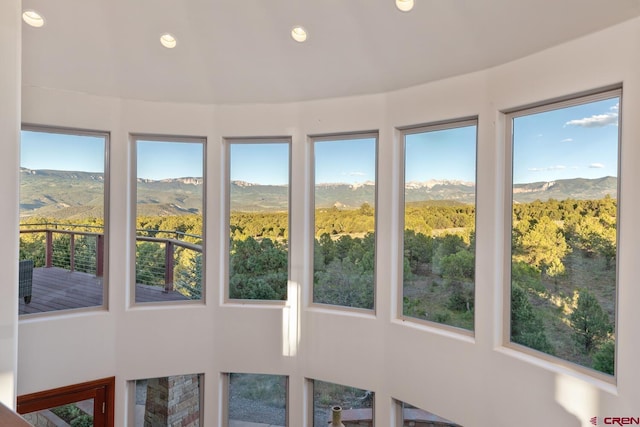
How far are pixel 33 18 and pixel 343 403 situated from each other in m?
4.52

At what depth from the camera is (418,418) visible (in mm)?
Result: 3867

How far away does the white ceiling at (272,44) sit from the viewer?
299cm

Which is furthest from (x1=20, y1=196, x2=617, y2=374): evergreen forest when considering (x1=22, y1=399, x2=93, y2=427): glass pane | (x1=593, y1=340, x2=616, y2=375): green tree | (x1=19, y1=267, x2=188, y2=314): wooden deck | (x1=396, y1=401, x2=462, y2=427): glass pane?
(x1=22, y1=399, x2=93, y2=427): glass pane

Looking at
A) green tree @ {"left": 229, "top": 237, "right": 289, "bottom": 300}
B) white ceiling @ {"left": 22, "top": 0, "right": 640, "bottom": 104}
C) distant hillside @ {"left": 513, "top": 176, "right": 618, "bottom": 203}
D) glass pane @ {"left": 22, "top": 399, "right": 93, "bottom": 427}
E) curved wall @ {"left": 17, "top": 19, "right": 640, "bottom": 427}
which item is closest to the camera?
curved wall @ {"left": 17, "top": 19, "right": 640, "bottom": 427}

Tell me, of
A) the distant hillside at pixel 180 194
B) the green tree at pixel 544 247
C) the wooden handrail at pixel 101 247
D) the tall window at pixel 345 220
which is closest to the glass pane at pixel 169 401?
the wooden handrail at pixel 101 247

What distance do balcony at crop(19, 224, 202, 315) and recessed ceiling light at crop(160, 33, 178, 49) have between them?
192cm

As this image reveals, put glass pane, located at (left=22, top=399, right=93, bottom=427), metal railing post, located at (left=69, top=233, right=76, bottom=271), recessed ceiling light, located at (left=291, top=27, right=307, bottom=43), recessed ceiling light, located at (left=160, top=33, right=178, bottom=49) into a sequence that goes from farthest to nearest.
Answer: metal railing post, located at (left=69, top=233, right=76, bottom=271) < glass pane, located at (left=22, top=399, right=93, bottom=427) < recessed ceiling light, located at (left=160, top=33, right=178, bottom=49) < recessed ceiling light, located at (left=291, top=27, right=307, bottom=43)

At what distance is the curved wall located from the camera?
262cm

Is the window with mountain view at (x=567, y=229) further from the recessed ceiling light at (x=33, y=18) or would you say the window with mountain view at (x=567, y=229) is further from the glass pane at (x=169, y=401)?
the recessed ceiling light at (x=33, y=18)

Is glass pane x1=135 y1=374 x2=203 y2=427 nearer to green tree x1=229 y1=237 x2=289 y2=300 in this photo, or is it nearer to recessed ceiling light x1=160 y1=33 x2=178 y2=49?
green tree x1=229 y1=237 x2=289 y2=300

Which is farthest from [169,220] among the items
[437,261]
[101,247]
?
[437,261]

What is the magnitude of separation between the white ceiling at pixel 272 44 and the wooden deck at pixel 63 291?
182cm

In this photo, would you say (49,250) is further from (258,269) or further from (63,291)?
(258,269)

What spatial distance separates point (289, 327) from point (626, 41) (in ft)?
11.9
